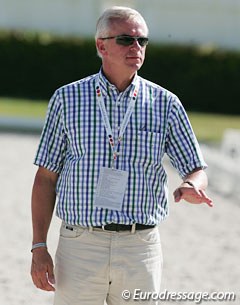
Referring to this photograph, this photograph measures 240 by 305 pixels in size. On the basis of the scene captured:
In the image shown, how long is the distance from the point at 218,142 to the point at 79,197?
52.7ft

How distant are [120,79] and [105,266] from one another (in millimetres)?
802

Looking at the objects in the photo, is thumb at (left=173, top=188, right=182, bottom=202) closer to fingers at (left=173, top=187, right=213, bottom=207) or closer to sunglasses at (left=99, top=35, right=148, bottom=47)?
fingers at (left=173, top=187, right=213, bottom=207)

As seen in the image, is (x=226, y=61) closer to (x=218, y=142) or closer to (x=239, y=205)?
(x=218, y=142)

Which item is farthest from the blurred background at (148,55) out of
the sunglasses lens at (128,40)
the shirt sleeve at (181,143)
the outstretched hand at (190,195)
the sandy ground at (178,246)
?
the outstretched hand at (190,195)

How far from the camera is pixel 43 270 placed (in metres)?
3.92

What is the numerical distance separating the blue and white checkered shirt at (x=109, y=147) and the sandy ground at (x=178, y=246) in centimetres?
287

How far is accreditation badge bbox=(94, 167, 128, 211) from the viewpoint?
3.81 metres

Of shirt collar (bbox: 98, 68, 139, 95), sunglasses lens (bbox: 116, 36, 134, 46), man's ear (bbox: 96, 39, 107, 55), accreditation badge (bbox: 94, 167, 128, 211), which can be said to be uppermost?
sunglasses lens (bbox: 116, 36, 134, 46)

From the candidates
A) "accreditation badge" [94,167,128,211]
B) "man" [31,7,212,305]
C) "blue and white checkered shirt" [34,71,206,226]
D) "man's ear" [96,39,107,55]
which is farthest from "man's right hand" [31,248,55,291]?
"man's ear" [96,39,107,55]

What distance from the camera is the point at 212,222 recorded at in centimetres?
1051

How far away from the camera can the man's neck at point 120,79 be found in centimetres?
393

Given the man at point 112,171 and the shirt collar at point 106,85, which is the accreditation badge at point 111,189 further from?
the shirt collar at point 106,85

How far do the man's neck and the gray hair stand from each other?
0.18m

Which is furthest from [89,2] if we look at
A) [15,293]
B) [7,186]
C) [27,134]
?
[15,293]
